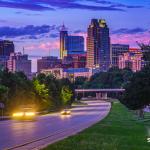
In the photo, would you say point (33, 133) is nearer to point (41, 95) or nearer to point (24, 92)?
point (24, 92)

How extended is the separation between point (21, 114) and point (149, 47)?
2724cm

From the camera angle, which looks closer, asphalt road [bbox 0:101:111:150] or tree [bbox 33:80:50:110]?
→ asphalt road [bbox 0:101:111:150]

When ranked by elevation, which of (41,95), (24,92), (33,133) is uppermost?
(24,92)

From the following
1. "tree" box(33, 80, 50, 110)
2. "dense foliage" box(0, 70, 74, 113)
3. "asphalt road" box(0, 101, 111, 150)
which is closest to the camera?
"asphalt road" box(0, 101, 111, 150)

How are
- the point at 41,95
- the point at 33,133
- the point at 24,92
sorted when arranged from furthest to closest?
the point at 41,95 → the point at 24,92 → the point at 33,133

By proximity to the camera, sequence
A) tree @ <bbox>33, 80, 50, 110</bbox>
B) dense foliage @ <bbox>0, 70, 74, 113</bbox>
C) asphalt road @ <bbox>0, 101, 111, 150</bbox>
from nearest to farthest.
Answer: asphalt road @ <bbox>0, 101, 111, 150</bbox>
dense foliage @ <bbox>0, 70, 74, 113</bbox>
tree @ <bbox>33, 80, 50, 110</bbox>

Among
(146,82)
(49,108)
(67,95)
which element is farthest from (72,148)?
(67,95)

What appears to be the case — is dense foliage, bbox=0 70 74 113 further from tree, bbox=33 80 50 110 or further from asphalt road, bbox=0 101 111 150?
asphalt road, bbox=0 101 111 150

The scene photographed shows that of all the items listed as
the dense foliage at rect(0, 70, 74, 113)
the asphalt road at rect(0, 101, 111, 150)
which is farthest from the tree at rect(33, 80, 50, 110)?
the asphalt road at rect(0, 101, 111, 150)

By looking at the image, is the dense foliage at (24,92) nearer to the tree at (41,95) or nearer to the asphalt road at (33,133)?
the tree at (41,95)

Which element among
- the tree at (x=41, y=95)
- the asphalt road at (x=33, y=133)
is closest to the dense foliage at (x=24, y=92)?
the tree at (x=41, y=95)

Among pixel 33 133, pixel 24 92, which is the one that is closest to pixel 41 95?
pixel 24 92

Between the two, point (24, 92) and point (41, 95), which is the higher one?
point (24, 92)

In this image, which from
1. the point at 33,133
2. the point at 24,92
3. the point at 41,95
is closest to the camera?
the point at 33,133
